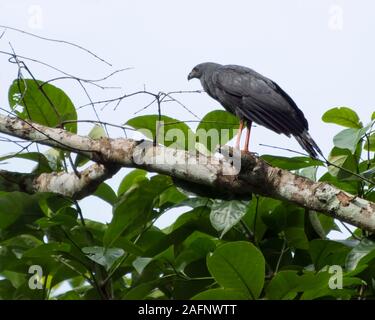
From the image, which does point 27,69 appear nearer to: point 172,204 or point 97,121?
point 97,121

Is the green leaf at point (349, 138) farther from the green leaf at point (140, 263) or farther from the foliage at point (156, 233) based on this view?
the green leaf at point (140, 263)

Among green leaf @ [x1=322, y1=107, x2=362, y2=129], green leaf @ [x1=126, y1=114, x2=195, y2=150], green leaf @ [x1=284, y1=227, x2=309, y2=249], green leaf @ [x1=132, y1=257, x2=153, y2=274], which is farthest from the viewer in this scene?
green leaf @ [x1=322, y1=107, x2=362, y2=129]

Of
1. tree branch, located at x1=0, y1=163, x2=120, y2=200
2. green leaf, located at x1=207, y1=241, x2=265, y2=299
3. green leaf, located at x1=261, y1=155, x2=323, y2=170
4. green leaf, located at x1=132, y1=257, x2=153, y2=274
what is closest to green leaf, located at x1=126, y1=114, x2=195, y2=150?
tree branch, located at x1=0, y1=163, x2=120, y2=200

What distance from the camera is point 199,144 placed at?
525cm

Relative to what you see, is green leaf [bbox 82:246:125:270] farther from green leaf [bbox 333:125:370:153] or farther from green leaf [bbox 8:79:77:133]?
green leaf [bbox 333:125:370:153]

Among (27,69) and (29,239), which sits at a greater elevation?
(27,69)

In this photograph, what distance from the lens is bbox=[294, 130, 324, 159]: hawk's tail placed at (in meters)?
5.81

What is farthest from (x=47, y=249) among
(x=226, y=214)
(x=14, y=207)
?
(x=226, y=214)

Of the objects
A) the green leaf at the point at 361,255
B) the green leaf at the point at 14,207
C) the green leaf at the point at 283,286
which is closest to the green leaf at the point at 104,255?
the green leaf at the point at 14,207

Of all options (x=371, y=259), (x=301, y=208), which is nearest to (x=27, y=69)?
(x=301, y=208)

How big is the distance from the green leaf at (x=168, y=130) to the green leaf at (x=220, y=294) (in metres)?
1.23

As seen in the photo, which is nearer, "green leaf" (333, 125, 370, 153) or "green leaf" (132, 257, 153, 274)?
"green leaf" (132, 257, 153, 274)

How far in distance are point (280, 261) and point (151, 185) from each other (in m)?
0.91

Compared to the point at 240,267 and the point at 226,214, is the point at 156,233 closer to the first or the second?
the point at 226,214
